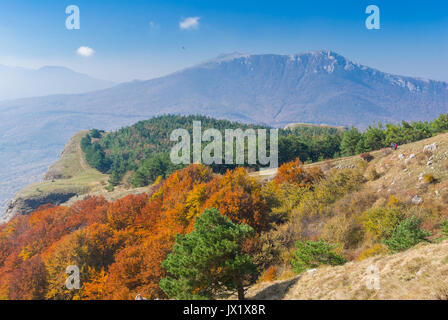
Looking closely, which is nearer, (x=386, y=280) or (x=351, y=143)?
(x=386, y=280)

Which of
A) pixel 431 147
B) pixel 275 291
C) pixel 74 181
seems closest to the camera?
pixel 275 291

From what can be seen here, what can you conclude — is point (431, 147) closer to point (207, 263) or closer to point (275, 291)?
point (275, 291)

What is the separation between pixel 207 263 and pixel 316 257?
7903mm

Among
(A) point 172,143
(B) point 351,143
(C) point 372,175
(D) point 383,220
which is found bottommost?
(D) point 383,220

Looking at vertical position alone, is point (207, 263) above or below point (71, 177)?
above

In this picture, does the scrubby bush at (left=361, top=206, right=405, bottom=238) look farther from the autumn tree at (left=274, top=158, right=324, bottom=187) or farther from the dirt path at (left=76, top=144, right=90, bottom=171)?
the dirt path at (left=76, top=144, right=90, bottom=171)

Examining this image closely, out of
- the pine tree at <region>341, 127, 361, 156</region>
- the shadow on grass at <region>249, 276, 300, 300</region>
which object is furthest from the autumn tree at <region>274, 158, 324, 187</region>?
the pine tree at <region>341, 127, 361, 156</region>

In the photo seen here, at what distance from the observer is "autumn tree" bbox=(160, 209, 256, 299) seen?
1416 cm

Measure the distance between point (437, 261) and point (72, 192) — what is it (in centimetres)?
10733

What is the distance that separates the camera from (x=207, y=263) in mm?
14359

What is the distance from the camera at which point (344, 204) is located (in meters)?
28.6

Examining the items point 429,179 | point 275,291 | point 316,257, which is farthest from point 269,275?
point 429,179

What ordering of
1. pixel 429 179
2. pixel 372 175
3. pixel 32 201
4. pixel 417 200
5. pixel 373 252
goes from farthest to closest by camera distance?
1. pixel 32 201
2. pixel 372 175
3. pixel 429 179
4. pixel 417 200
5. pixel 373 252
